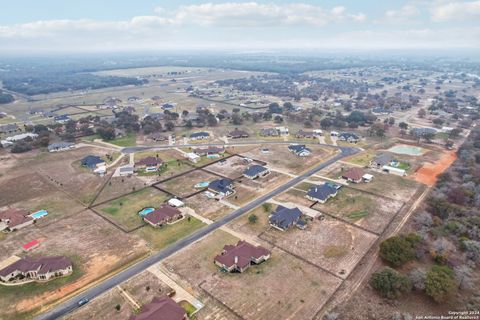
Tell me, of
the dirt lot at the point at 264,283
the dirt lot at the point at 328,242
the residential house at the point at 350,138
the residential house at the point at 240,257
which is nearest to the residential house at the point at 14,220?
the dirt lot at the point at 264,283

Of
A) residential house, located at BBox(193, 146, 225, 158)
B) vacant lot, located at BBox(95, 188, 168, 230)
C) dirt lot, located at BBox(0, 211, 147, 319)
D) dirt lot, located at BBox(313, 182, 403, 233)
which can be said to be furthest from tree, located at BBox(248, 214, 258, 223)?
residential house, located at BBox(193, 146, 225, 158)

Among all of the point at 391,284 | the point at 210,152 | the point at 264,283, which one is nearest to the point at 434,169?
the point at 391,284

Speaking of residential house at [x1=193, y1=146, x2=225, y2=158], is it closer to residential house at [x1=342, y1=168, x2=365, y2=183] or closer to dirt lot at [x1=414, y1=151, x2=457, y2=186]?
residential house at [x1=342, y1=168, x2=365, y2=183]

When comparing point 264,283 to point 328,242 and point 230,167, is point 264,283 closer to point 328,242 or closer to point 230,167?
point 328,242

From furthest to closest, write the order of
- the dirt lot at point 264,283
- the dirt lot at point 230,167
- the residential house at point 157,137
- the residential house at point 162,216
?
1. the residential house at point 157,137
2. the dirt lot at point 230,167
3. the residential house at point 162,216
4. the dirt lot at point 264,283

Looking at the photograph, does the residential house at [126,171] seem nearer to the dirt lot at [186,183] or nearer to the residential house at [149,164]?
the residential house at [149,164]

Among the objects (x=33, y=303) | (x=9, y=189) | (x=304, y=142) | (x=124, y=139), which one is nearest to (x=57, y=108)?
(x=124, y=139)

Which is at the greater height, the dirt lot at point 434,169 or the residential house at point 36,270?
the residential house at point 36,270
